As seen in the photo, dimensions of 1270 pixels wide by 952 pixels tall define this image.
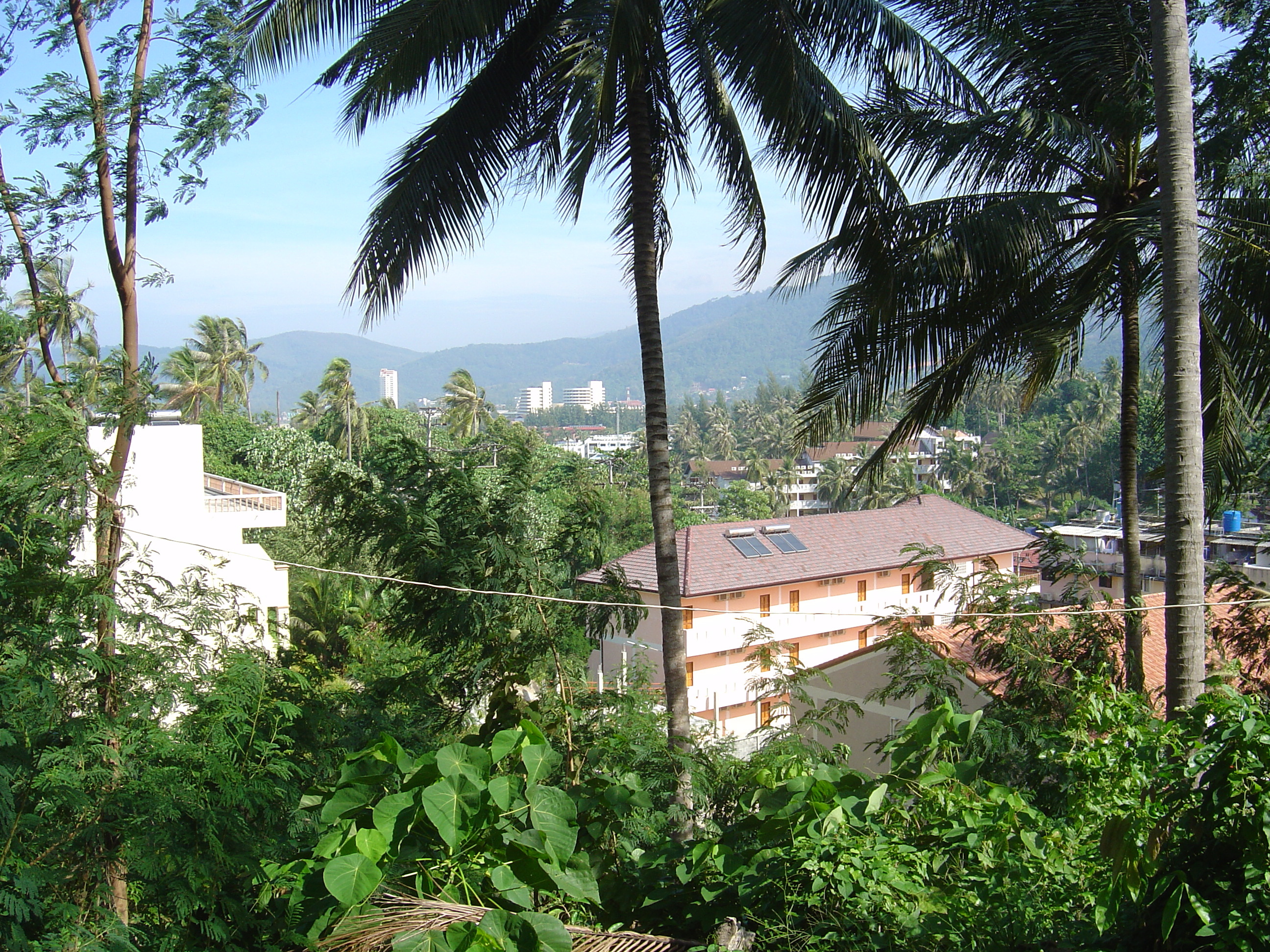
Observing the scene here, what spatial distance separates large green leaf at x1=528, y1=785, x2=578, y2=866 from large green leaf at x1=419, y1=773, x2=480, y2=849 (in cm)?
15

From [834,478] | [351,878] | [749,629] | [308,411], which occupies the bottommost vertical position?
[749,629]

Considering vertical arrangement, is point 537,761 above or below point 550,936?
above

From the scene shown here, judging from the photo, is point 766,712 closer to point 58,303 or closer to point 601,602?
point 601,602

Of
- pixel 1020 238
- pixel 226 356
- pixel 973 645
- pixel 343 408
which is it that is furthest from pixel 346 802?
pixel 226 356

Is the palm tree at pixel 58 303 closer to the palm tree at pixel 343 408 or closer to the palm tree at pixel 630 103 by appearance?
the palm tree at pixel 630 103

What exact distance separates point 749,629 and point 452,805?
44.6 ft

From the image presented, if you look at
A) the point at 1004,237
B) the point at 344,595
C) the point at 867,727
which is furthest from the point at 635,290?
the point at 344,595

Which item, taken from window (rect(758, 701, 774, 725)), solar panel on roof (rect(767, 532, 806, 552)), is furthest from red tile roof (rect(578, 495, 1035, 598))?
window (rect(758, 701, 774, 725))

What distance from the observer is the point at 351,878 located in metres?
2.00

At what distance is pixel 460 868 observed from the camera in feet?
7.20

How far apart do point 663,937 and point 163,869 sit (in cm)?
161

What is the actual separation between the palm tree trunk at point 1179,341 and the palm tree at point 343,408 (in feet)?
112

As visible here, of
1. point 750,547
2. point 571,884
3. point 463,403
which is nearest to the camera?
point 571,884

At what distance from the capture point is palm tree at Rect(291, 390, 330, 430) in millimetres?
46969
